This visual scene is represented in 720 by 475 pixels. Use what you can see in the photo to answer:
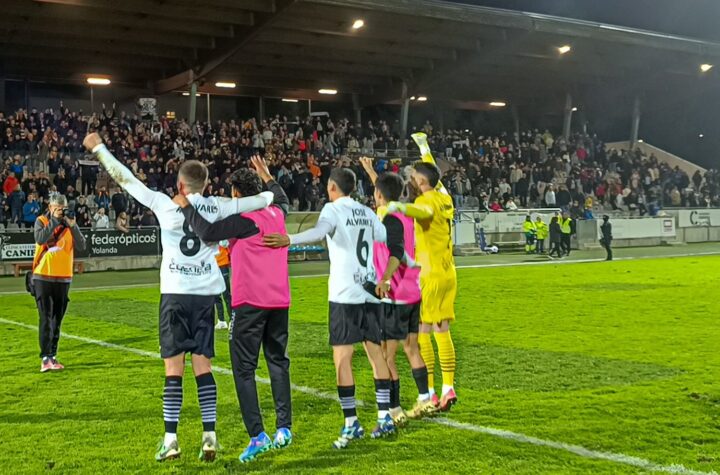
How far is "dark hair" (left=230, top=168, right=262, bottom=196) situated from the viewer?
20.3ft

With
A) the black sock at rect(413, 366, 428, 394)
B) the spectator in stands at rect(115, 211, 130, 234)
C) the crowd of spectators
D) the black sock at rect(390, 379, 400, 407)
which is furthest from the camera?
the crowd of spectators

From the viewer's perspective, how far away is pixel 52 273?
388 inches

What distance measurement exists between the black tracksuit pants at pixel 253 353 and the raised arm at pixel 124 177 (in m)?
1.03

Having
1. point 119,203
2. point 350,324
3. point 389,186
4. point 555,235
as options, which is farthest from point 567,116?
point 350,324

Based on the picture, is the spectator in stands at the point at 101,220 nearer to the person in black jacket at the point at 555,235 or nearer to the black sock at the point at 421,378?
the person in black jacket at the point at 555,235

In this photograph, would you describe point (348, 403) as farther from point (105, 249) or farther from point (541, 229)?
point (541, 229)

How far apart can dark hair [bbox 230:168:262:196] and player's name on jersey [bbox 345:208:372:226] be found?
76cm

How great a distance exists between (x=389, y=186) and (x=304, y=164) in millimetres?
29354

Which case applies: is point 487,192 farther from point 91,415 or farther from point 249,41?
point 91,415

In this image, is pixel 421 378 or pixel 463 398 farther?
pixel 463 398

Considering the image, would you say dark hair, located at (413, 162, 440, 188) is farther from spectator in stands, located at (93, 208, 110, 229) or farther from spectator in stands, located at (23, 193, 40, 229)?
spectator in stands, located at (23, 193, 40, 229)

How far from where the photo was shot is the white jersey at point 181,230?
19.3ft

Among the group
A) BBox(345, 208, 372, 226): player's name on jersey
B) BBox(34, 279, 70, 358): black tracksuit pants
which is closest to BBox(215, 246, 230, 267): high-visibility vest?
BBox(34, 279, 70, 358): black tracksuit pants

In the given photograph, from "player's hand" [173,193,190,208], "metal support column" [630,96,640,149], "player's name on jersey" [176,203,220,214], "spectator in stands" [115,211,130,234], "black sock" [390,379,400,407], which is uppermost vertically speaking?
"metal support column" [630,96,640,149]
